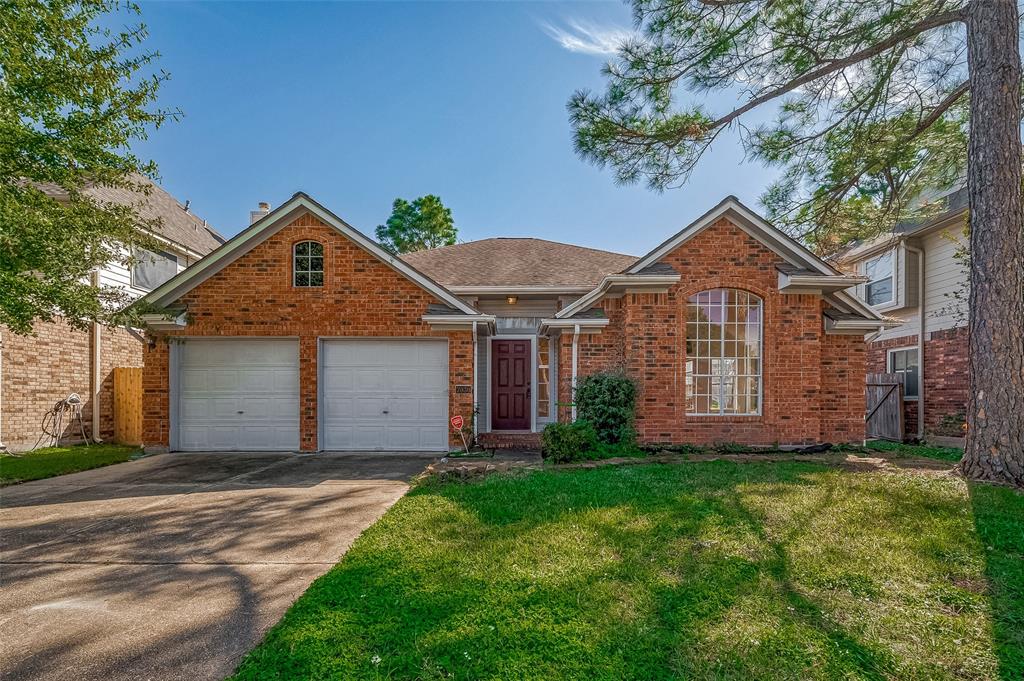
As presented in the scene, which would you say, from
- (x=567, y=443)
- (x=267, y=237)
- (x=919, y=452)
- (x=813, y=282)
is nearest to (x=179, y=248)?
(x=267, y=237)

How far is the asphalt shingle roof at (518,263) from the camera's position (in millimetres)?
12102

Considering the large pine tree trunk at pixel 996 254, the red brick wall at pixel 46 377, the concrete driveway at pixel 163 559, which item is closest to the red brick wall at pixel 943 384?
the large pine tree trunk at pixel 996 254

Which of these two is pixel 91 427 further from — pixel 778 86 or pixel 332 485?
pixel 778 86

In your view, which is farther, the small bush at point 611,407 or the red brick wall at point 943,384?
the red brick wall at point 943,384

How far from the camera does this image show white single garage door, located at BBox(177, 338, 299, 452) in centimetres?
976

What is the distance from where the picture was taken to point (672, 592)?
350 cm

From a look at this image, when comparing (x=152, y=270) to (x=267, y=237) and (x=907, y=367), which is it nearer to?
(x=267, y=237)

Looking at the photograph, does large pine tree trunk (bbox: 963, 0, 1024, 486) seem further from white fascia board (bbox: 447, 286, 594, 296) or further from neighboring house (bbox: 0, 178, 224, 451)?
neighboring house (bbox: 0, 178, 224, 451)

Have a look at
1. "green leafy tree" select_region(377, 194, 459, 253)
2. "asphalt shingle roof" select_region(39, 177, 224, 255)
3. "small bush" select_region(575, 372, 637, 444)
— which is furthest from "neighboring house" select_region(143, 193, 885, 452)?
"green leafy tree" select_region(377, 194, 459, 253)

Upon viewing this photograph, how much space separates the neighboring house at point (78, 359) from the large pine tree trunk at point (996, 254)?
45.9 feet

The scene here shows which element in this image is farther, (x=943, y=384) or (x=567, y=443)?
(x=943, y=384)

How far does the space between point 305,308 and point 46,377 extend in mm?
7033

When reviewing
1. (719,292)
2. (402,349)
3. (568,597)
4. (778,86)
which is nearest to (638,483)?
(568,597)

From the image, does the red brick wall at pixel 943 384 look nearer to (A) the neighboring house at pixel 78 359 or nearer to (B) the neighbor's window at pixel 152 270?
(A) the neighboring house at pixel 78 359
